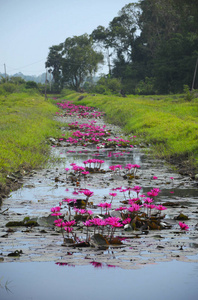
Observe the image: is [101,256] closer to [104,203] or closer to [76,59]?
[104,203]

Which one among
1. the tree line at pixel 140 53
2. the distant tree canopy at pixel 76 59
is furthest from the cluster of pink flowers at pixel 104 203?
the distant tree canopy at pixel 76 59

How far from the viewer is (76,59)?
66625 mm

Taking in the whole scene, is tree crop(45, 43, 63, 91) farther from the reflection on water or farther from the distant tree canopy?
the reflection on water

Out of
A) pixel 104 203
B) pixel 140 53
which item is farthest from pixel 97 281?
pixel 140 53

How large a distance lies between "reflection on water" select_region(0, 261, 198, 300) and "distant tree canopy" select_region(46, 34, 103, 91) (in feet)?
210

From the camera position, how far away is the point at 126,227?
4.36m

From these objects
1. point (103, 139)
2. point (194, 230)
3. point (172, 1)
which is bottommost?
point (103, 139)

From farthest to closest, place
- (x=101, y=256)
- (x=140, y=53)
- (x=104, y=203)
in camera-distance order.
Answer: (x=140, y=53) → (x=104, y=203) → (x=101, y=256)

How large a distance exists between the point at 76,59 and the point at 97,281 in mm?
65536

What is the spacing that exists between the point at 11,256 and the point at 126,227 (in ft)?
4.43

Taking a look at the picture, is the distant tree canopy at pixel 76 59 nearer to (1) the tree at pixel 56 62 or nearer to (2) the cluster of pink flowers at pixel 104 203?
(1) the tree at pixel 56 62

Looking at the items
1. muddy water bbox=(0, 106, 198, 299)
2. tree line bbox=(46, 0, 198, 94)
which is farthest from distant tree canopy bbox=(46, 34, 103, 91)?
muddy water bbox=(0, 106, 198, 299)

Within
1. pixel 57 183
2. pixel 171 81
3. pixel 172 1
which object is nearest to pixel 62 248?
pixel 57 183

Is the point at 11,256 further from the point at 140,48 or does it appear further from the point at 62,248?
the point at 140,48
